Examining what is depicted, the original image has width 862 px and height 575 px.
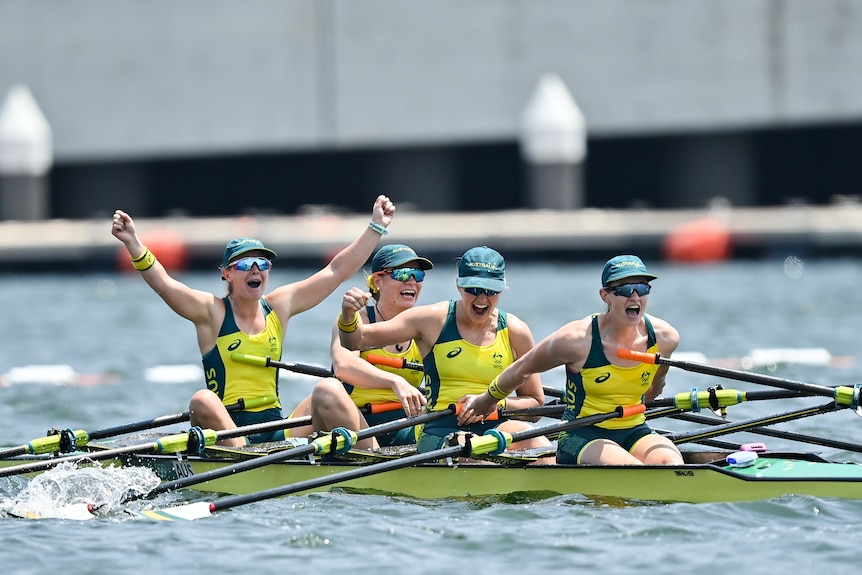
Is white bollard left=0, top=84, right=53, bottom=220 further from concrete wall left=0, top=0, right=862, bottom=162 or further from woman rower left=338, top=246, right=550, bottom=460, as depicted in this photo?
woman rower left=338, top=246, right=550, bottom=460

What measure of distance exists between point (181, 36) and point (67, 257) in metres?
6.73

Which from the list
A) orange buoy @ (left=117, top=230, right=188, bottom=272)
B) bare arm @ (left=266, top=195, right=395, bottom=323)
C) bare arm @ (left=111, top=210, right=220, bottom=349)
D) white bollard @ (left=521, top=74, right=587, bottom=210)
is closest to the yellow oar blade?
bare arm @ (left=111, top=210, right=220, bottom=349)

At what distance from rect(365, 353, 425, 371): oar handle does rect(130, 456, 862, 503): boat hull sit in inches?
36.8

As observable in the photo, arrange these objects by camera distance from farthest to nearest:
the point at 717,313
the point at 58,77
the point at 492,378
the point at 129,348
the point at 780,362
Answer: the point at 58,77 < the point at 717,313 < the point at 129,348 < the point at 780,362 < the point at 492,378

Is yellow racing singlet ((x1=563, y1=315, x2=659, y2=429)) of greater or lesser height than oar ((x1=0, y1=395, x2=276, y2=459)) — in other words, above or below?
above

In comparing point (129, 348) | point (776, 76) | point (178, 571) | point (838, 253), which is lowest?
point (178, 571)

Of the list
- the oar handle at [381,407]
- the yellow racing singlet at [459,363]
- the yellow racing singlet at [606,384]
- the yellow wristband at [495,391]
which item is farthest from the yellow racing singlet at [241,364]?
the yellow racing singlet at [606,384]

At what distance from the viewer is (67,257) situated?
88.4 feet

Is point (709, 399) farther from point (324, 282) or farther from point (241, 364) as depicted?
point (241, 364)

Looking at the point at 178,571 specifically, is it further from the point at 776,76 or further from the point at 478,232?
the point at 776,76

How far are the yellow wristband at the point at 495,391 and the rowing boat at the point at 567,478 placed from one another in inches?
16.5

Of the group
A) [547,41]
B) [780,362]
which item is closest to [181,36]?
[547,41]

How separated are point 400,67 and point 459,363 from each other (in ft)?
74.3

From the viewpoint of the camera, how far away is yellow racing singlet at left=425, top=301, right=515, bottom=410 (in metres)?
9.06
